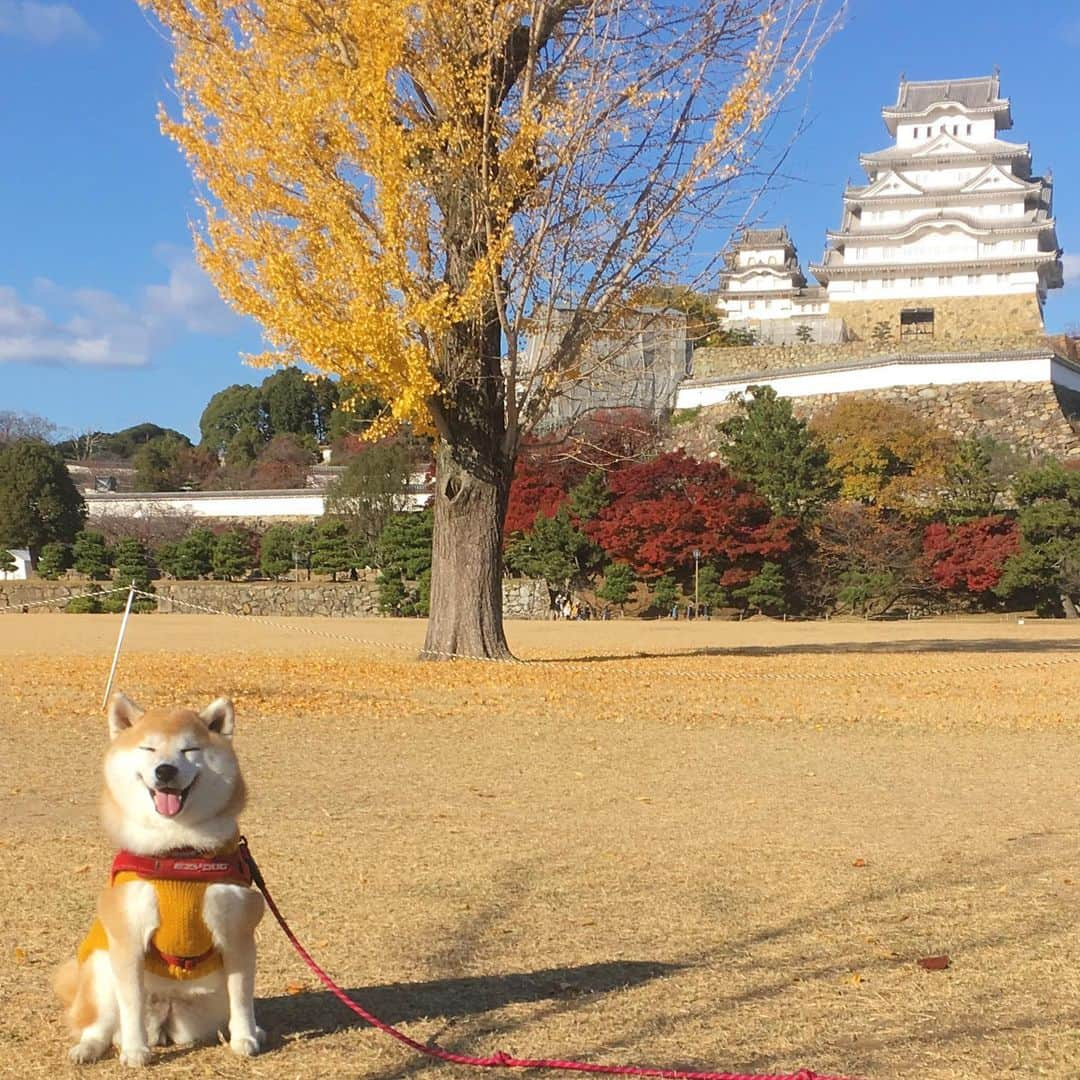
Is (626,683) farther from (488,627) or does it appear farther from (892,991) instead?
(892,991)

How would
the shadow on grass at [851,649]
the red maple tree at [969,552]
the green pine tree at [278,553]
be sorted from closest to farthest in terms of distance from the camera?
1. the shadow on grass at [851,649]
2. the red maple tree at [969,552]
3. the green pine tree at [278,553]

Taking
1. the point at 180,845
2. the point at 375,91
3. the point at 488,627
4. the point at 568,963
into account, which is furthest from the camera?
the point at 488,627

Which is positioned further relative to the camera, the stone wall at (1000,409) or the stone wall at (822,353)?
the stone wall at (822,353)

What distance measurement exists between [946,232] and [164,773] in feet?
143

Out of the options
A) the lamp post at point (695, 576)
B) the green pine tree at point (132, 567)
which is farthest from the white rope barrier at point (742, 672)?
the green pine tree at point (132, 567)

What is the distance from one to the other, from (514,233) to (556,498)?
18333 millimetres

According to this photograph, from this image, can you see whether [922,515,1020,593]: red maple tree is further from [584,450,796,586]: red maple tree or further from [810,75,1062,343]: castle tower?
[810,75,1062,343]: castle tower

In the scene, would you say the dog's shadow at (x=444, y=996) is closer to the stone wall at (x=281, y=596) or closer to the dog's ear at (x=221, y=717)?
the dog's ear at (x=221, y=717)

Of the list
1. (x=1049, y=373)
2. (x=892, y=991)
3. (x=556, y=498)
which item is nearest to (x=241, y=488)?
(x=556, y=498)

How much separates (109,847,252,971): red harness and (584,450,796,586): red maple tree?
25694mm

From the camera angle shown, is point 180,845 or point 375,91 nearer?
point 180,845

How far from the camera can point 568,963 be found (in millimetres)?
3625

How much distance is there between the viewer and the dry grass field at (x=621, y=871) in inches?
120

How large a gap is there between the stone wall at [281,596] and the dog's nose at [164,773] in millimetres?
27004
